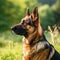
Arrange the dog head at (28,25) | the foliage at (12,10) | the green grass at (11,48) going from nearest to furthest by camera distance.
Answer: the dog head at (28,25), the green grass at (11,48), the foliage at (12,10)

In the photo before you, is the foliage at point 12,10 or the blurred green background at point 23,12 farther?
the foliage at point 12,10

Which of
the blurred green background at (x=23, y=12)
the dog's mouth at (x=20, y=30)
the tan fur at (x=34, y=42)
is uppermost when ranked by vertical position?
the blurred green background at (x=23, y=12)

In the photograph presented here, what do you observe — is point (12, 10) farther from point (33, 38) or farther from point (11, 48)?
point (33, 38)

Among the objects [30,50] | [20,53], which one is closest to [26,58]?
[30,50]

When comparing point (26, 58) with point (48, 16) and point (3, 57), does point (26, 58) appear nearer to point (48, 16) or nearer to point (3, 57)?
point (3, 57)

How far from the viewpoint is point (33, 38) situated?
8.98 meters

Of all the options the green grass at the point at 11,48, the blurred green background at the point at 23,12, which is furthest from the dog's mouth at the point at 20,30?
the blurred green background at the point at 23,12

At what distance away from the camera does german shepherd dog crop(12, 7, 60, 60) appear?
894 centimetres

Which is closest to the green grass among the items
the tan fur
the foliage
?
the tan fur

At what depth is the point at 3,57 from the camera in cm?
1110

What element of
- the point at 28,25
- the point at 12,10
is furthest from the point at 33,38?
the point at 12,10

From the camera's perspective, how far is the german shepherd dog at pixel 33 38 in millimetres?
8938

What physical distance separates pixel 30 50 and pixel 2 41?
4.51 meters

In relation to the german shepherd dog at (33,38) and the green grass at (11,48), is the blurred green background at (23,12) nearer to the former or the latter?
the green grass at (11,48)
